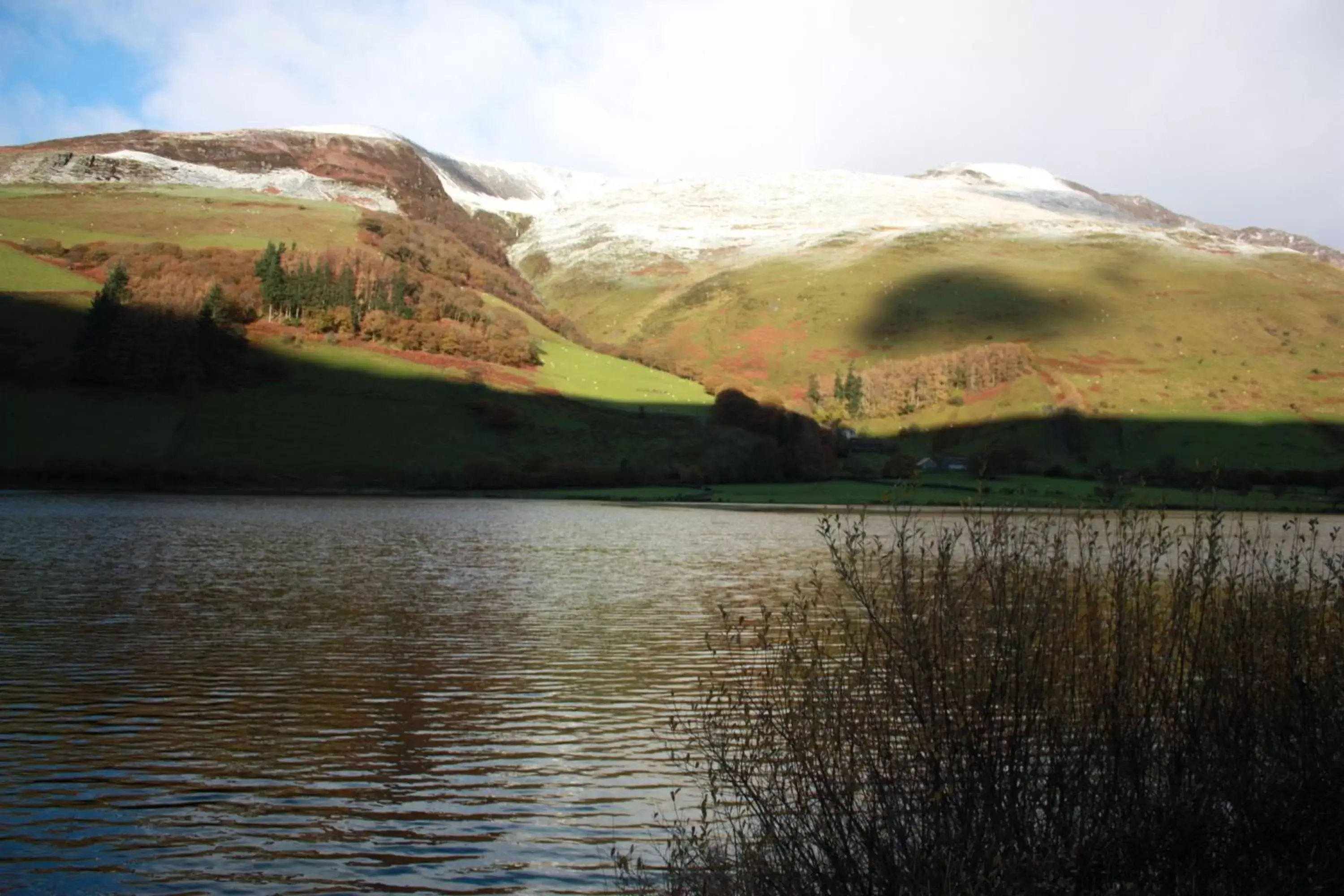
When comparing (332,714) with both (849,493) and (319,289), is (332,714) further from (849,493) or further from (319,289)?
(319,289)

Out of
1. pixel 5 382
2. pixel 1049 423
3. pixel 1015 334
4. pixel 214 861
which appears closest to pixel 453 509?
pixel 5 382

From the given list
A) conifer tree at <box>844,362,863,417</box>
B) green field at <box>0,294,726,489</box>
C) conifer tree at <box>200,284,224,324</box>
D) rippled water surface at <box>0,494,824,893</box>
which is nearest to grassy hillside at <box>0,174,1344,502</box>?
green field at <box>0,294,726,489</box>

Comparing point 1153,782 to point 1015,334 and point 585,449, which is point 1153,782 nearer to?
point 585,449

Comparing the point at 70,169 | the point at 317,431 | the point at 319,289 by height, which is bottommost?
the point at 317,431

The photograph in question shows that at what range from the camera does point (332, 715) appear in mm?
19281

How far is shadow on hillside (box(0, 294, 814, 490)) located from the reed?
8516 centimetres

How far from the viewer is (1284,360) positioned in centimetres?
16325

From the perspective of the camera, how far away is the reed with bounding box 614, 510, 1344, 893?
9.39 meters

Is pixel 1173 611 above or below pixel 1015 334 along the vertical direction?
below

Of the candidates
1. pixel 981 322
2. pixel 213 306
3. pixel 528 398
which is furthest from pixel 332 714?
pixel 981 322

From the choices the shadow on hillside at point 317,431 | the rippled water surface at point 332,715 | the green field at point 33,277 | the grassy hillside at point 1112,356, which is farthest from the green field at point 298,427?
the rippled water surface at point 332,715

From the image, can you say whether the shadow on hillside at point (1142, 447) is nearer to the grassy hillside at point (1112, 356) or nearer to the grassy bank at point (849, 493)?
the grassy bank at point (849, 493)

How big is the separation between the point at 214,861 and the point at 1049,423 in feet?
437

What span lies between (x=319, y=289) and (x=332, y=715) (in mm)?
107281
